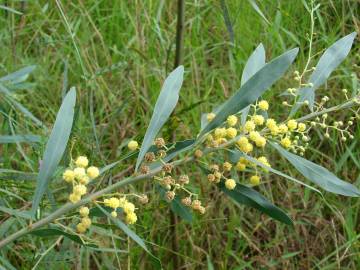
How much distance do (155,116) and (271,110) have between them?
1.34 meters

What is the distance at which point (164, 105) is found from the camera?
1085 mm

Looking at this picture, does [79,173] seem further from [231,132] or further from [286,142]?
[286,142]

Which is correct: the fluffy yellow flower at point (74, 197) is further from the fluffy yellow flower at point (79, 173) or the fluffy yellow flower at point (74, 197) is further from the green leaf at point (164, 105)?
the green leaf at point (164, 105)

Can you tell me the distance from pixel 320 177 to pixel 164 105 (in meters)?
0.31

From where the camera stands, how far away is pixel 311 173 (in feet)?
3.64

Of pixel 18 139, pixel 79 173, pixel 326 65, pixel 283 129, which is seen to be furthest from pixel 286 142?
pixel 18 139

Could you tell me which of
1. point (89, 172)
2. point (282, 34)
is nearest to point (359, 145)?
point (282, 34)

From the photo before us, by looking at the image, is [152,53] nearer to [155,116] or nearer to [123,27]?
[123,27]

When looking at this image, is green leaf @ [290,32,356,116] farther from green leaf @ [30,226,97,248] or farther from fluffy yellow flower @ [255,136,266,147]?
green leaf @ [30,226,97,248]

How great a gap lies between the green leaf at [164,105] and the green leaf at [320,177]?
0.63 ft

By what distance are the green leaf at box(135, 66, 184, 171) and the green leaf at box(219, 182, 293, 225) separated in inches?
7.4

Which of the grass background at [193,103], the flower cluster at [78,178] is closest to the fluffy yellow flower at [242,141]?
the flower cluster at [78,178]

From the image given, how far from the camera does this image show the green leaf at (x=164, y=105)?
3.49ft

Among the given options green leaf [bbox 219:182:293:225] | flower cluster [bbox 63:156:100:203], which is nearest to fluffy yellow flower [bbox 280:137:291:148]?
green leaf [bbox 219:182:293:225]
